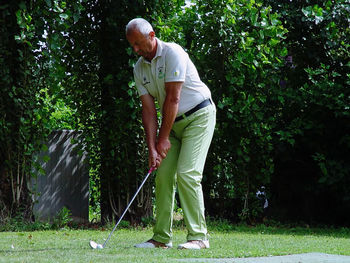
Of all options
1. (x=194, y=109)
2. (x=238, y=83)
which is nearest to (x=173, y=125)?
(x=194, y=109)

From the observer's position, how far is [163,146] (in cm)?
418

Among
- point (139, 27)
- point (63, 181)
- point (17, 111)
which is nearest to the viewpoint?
point (139, 27)

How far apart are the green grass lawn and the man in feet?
0.95

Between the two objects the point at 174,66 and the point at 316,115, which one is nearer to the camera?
the point at 174,66

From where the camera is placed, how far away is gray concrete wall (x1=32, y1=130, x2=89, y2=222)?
677cm

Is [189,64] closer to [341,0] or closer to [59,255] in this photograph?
[59,255]

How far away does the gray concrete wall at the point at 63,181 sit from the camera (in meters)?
6.77

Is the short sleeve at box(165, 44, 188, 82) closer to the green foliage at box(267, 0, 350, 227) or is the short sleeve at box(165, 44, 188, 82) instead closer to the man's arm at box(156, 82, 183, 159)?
the man's arm at box(156, 82, 183, 159)

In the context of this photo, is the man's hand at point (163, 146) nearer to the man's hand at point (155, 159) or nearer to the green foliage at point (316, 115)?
the man's hand at point (155, 159)

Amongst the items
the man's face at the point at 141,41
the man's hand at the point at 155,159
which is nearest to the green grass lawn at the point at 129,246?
the man's hand at the point at 155,159

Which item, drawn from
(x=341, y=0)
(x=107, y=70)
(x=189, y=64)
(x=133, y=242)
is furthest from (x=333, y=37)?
(x=133, y=242)

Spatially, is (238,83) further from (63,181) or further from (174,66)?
(174,66)

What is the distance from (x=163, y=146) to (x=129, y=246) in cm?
80

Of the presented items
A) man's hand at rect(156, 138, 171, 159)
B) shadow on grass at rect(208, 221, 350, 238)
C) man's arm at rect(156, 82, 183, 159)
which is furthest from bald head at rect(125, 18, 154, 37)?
shadow on grass at rect(208, 221, 350, 238)
